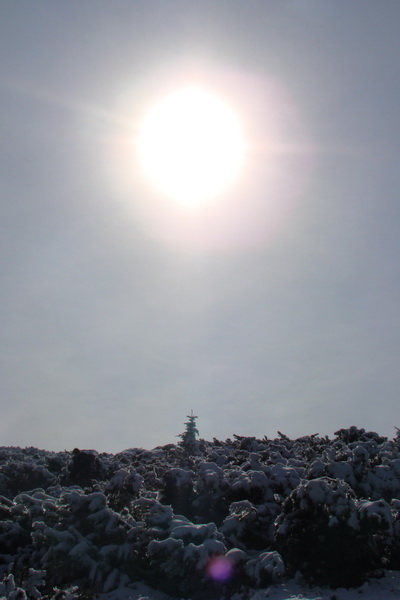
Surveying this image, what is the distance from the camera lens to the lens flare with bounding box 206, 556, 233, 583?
58.0 ft

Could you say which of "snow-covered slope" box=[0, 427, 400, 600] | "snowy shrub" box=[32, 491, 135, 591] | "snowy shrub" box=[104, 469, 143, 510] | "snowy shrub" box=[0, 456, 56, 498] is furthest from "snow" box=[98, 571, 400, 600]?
"snowy shrub" box=[0, 456, 56, 498]

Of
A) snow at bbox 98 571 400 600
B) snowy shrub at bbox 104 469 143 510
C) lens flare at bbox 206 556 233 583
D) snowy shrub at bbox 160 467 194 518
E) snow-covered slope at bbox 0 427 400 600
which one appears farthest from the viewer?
snowy shrub at bbox 160 467 194 518

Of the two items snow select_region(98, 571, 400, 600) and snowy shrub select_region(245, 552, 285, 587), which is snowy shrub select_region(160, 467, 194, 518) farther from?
snowy shrub select_region(245, 552, 285, 587)

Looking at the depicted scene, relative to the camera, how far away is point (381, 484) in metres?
23.0

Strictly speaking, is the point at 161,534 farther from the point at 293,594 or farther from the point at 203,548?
the point at 293,594

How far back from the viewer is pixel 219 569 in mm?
17656

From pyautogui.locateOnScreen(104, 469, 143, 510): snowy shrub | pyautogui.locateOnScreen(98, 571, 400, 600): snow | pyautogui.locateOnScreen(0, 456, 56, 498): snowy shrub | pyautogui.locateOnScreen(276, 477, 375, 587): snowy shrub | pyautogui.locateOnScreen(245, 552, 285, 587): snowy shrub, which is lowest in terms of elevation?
pyautogui.locateOnScreen(98, 571, 400, 600): snow

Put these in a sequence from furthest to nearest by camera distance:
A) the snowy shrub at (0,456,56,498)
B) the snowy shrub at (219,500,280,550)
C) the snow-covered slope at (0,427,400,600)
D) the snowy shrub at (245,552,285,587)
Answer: the snowy shrub at (0,456,56,498) → the snowy shrub at (219,500,280,550) → the snow-covered slope at (0,427,400,600) → the snowy shrub at (245,552,285,587)

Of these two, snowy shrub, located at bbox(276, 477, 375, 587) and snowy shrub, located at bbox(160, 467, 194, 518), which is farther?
snowy shrub, located at bbox(160, 467, 194, 518)

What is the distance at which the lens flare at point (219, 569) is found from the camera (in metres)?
17.7

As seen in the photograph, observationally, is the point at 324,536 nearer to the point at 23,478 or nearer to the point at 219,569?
the point at 219,569

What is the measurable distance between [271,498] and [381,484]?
5.19m

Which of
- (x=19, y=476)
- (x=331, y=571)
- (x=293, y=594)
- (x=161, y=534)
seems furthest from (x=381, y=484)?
(x=19, y=476)

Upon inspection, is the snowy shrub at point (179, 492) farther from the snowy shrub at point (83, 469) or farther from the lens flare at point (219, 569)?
the snowy shrub at point (83, 469)
